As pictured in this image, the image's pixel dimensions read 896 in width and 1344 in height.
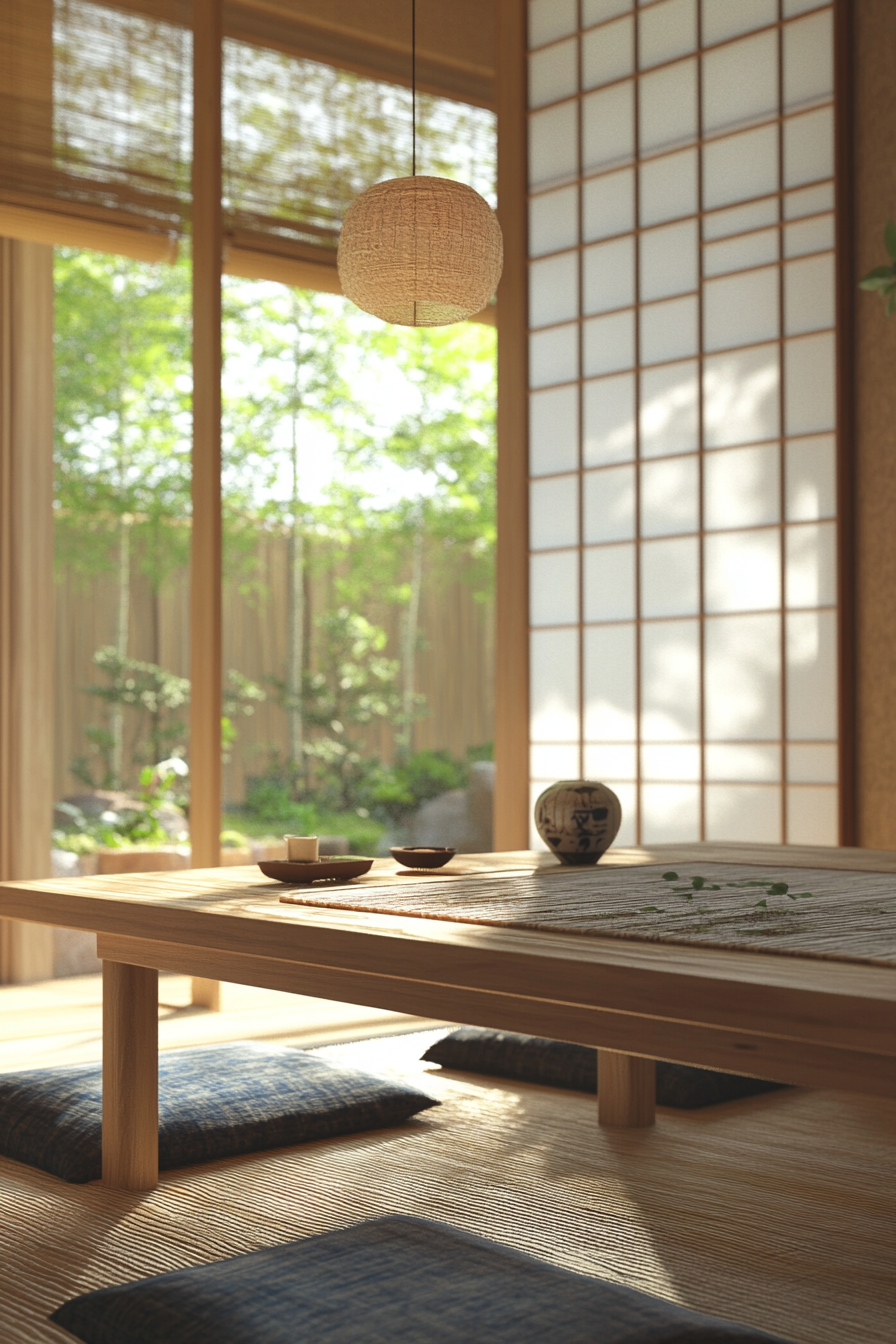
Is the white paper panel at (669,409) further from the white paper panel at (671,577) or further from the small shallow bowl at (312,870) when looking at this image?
Result: the small shallow bowl at (312,870)

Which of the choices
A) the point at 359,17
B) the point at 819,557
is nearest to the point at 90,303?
the point at 359,17

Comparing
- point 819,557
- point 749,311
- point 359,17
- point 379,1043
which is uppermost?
point 359,17

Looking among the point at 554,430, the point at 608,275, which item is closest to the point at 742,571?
the point at 554,430

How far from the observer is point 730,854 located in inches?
115

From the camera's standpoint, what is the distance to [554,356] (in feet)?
15.8

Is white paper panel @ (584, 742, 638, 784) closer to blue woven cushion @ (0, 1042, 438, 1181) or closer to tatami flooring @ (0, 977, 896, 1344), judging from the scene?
tatami flooring @ (0, 977, 896, 1344)

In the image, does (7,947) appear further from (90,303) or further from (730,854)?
(90,303)

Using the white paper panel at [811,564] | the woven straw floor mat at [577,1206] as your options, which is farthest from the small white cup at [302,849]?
the white paper panel at [811,564]

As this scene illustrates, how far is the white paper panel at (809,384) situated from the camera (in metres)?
4.07

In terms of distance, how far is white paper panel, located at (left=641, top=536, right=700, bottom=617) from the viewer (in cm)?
435

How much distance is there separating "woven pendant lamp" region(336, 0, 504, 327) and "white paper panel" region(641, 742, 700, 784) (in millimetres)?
1773

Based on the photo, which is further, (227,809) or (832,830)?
(227,809)

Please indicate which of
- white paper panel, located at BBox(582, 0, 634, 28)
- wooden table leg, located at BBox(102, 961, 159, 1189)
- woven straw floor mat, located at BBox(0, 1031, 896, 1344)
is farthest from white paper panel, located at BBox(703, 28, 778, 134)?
wooden table leg, located at BBox(102, 961, 159, 1189)

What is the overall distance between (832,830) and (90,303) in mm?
7547
